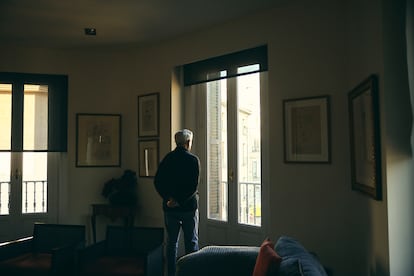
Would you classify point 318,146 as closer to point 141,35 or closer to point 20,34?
point 141,35

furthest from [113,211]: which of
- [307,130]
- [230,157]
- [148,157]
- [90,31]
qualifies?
[307,130]

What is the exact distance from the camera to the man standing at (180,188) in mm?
3705

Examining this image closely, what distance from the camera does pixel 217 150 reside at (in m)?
4.72

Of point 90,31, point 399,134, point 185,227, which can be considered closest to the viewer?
point 399,134

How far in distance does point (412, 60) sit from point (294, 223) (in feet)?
6.01

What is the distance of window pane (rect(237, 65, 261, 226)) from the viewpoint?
14.2ft

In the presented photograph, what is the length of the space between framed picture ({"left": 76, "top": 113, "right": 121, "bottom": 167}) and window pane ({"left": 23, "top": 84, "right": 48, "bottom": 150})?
0.39 metres

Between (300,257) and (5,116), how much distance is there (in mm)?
4159

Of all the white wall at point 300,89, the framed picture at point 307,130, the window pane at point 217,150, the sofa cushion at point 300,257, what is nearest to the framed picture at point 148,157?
the white wall at point 300,89

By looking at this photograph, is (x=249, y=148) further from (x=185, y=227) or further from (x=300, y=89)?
(x=185, y=227)

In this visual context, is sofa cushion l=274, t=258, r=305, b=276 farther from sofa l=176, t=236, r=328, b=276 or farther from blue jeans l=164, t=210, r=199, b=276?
blue jeans l=164, t=210, r=199, b=276

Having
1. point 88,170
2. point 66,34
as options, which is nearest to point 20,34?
point 66,34

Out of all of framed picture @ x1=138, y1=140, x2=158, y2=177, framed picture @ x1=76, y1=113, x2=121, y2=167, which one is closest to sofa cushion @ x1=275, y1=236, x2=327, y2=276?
framed picture @ x1=138, y1=140, x2=158, y2=177

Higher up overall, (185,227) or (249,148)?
(249,148)
